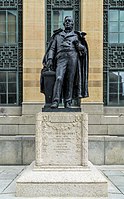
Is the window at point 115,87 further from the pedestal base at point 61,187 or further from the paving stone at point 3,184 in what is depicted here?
the pedestal base at point 61,187

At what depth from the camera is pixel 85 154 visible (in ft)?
31.8

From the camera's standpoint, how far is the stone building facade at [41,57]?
68.1ft

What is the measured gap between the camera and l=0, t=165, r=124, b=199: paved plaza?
943 cm

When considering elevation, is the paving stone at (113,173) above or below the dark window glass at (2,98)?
below

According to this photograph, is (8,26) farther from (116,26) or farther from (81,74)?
(81,74)

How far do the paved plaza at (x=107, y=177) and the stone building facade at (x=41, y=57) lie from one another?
6.54m

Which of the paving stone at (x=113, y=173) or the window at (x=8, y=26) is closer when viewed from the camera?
the paving stone at (x=113, y=173)

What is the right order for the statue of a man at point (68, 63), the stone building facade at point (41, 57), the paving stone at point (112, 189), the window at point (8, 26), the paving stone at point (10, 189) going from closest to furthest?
the paving stone at point (10, 189) < the paving stone at point (112, 189) < the statue of a man at point (68, 63) < the stone building facade at point (41, 57) < the window at point (8, 26)

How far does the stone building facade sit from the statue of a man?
10.4 m

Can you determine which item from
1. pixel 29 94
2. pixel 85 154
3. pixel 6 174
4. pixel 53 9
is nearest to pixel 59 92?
pixel 85 154

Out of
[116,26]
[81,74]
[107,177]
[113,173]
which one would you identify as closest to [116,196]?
[107,177]

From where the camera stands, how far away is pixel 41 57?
20969mm

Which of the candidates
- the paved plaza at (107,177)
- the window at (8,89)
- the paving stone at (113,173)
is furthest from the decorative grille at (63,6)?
the paving stone at (113,173)

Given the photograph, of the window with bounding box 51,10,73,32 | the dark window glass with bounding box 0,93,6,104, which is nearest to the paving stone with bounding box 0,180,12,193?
the dark window glass with bounding box 0,93,6,104
